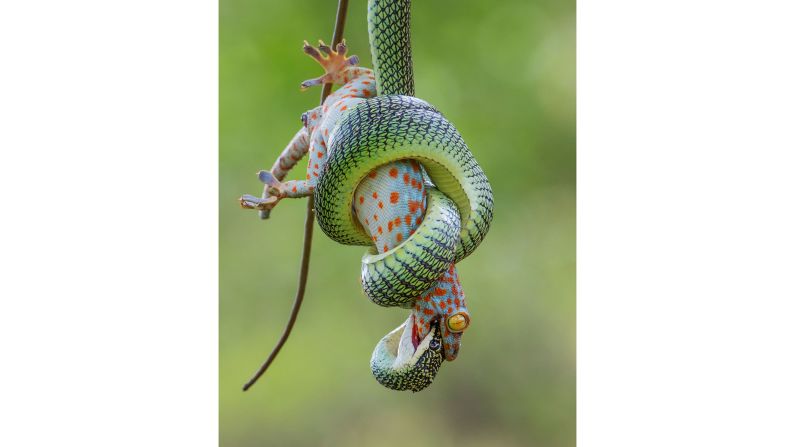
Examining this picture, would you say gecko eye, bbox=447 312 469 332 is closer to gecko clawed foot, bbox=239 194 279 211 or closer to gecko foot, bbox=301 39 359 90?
gecko clawed foot, bbox=239 194 279 211

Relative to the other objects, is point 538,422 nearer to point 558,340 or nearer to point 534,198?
point 558,340

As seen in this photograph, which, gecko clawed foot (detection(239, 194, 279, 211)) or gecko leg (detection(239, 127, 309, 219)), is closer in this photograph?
gecko clawed foot (detection(239, 194, 279, 211))

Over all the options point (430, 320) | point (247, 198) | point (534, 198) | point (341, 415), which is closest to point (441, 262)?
point (430, 320)

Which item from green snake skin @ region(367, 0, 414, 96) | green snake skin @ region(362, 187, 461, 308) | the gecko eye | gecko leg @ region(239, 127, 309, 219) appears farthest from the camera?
gecko leg @ region(239, 127, 309, 219)

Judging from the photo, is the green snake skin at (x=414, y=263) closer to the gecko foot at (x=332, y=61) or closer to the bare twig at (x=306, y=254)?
the bare twig at (x=306, y=254)

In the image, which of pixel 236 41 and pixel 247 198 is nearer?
pixel 247 198

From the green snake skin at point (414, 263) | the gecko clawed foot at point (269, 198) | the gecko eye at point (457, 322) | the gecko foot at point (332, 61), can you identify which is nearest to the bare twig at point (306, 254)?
the gecko foot at point (332, 61)

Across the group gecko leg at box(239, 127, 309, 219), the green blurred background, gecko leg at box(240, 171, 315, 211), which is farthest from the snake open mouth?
the green blurred background
